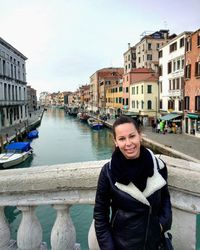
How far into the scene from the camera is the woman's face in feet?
5.74

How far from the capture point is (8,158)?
1873cm

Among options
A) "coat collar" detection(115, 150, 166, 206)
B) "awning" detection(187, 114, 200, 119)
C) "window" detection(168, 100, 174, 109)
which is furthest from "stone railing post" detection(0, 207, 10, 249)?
"window" detection(168, 100, 174, 109)

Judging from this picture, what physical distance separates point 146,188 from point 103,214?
15.0 inches

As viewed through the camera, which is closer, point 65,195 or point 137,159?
point 137,159

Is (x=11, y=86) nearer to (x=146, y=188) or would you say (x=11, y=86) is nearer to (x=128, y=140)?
(x=128, y=140)

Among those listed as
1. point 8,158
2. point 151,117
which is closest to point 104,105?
point 151,117

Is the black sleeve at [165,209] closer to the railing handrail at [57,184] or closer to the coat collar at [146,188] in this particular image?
the coat collar at [146,188]

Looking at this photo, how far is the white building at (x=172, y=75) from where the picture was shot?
26.8 meters

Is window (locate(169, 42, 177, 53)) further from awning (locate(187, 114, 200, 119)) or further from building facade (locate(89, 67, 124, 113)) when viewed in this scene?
building facade (locate(89, 67, 124, 113))

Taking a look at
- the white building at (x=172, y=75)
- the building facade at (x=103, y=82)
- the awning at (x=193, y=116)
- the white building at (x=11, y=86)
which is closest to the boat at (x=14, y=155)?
the awning at (x=193, y=116)

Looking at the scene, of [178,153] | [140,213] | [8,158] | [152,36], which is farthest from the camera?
[152,36]

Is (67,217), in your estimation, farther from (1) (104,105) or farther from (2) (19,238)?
(1) (104,105)

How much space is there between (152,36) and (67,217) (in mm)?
54810

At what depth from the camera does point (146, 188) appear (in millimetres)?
1678
